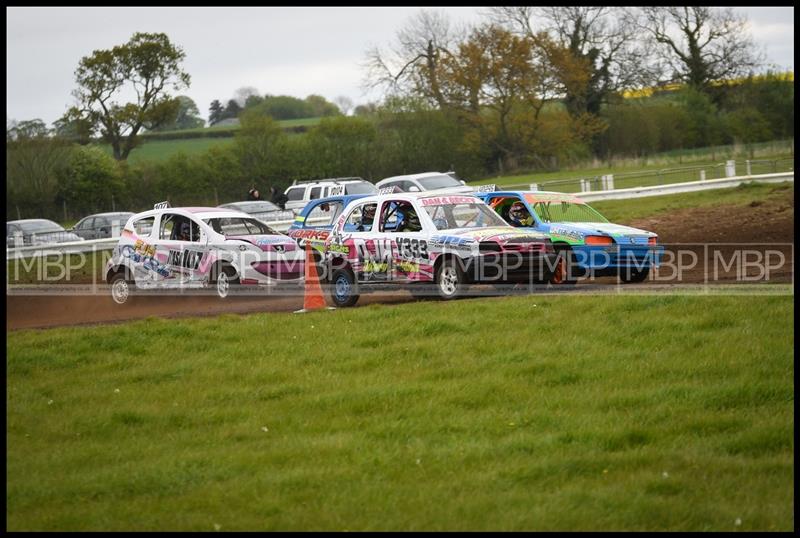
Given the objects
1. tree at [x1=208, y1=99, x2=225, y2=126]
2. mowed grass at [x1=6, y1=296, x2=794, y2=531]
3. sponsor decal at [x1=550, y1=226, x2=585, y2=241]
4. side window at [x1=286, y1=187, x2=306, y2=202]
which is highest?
tree at [x1=208, y1=99, x2=225, y2=126]

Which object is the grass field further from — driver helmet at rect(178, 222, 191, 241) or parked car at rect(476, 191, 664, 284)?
parked car at rect(476, 191, 664, 284)

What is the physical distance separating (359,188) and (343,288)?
53.3 ft

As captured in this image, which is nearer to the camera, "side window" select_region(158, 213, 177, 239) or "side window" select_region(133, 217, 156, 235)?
"side window" select_region(158, 213, 177, 239)

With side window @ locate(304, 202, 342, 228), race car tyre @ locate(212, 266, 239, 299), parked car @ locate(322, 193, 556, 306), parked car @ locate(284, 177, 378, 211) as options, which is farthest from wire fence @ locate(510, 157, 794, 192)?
parked car @ locate(322, 193, 556, 306)

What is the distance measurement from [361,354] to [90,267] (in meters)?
16.7

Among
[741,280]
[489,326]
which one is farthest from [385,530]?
[741,280]

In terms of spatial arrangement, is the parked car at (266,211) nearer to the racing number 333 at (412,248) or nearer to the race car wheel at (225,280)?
the race car wheel at (225,280)

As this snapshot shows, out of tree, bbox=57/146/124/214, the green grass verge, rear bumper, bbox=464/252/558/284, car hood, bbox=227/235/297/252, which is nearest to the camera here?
rear bumper, bbox=464/252/558/284

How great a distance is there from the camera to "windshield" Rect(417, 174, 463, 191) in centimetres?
3076

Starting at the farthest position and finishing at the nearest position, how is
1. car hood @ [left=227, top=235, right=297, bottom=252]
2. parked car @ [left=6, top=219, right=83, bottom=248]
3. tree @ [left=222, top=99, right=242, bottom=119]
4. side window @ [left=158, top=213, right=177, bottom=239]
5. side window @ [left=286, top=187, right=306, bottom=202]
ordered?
tree @ [left=222, top=99, right=242, bottom=119], side window @ [left=286, top=187, right=306, bottom=202], parked car @ [left=6, top=219, right=83, bottom=248], side window @ [left=158, top=213, right=177, bottom=239], car hood @ [left=227, top=235, right=297, bottom=252]

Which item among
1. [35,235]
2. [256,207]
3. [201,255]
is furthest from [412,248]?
[256,207]

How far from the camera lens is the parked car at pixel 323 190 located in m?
32.5

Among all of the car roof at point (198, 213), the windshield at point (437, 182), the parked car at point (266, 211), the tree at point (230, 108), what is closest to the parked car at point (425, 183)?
the windshield at point (437, 182)

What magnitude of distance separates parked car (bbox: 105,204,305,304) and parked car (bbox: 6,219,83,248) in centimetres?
1026
